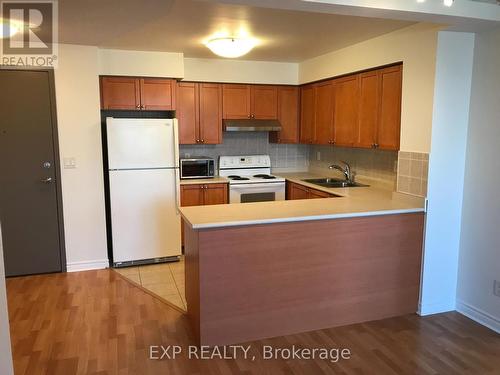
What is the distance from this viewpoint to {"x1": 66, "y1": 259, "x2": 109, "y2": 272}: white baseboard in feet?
14.0

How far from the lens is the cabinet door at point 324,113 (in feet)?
14.9

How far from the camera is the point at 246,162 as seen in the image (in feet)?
17.9

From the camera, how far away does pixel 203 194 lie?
480 cm

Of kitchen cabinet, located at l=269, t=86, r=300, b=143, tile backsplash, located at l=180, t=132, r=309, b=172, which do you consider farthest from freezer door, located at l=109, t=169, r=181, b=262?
kitchen cabinet, located at l=269, t=86, r=300, b=143

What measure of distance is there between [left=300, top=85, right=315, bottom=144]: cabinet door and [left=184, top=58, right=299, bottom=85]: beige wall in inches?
9.2

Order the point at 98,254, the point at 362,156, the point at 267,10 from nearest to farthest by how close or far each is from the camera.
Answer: the point at 267,10 < the point at 98,254 < the point at 362,156

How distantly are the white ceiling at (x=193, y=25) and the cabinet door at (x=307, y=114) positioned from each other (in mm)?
733

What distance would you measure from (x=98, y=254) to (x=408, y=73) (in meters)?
3.48

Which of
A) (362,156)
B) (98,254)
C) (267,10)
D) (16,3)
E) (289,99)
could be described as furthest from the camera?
(289,99)

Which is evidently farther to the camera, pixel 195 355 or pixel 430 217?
pixel 430 217

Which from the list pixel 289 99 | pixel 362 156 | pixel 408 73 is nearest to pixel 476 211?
pixel 408 73

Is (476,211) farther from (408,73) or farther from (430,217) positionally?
(408,73)

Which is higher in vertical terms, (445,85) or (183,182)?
(445,85)

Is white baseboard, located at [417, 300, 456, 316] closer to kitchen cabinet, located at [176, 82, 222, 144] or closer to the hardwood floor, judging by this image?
the hardwood floor
